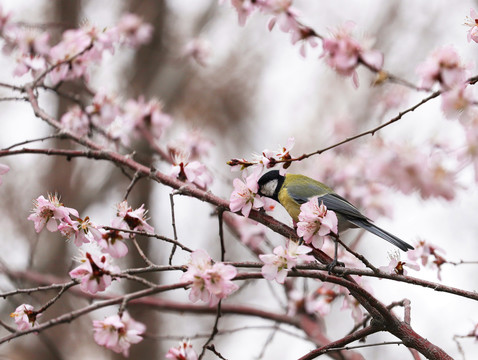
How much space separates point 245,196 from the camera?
1.71 metres

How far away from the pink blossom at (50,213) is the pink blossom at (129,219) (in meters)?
0.13

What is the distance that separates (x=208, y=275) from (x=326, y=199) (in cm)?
111

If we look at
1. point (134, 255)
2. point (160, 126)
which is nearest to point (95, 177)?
point (134, 255)

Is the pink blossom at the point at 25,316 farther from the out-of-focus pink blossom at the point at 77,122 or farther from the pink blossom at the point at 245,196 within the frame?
the out-of-focus pink blossom at the point at 77,122

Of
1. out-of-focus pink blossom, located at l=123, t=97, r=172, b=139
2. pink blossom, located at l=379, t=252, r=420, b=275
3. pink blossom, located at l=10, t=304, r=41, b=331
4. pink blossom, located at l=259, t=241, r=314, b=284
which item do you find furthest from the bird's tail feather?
out-of-focus pink blossom, located at l=123, t=97, r=172, b=139

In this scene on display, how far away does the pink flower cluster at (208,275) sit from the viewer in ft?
4.56

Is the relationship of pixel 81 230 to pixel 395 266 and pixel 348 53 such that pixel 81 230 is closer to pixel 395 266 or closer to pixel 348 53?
pixel 395 266

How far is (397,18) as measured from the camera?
22.9 ft

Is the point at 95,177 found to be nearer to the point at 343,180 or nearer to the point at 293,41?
the point at 343,180

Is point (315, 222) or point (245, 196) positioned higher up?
point (245, 196)

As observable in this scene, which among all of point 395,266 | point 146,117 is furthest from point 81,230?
point 146,117

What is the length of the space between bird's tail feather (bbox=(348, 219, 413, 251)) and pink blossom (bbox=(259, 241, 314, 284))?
601 millimetres

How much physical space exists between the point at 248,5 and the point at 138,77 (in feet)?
14.1

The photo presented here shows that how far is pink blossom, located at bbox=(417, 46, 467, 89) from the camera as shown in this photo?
210 cm
